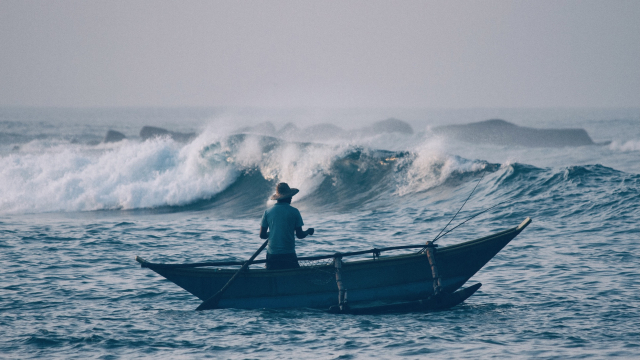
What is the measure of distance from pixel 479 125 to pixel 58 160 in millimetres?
40078

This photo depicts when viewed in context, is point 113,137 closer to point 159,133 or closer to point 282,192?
point 159,133

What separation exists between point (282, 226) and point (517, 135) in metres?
46.0

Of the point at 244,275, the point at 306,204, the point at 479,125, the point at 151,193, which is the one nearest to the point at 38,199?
the point at 151,193

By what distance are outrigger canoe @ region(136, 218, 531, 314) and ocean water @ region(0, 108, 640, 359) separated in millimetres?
221

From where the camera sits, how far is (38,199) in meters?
19.0

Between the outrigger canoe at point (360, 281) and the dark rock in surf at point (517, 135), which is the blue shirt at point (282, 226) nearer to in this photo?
the outrigger canoe at point (360, 281)

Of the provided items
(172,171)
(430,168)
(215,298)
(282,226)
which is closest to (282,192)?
(282,226)

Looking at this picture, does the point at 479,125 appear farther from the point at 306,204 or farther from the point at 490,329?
the point at 490,329

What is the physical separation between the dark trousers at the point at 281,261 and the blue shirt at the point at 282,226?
0.18 ft

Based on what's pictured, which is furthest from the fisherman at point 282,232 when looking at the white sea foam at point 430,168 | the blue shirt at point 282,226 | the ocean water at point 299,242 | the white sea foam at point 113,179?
the white sea foam at point 113,179

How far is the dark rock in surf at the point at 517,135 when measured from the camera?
48.2 meters

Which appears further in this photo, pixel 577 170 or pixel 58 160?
pixel 58 160

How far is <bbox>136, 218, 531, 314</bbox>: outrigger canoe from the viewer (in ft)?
25.4

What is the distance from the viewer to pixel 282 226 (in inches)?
312
